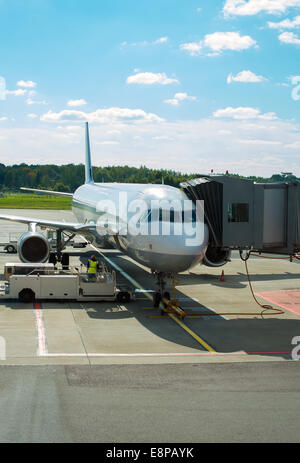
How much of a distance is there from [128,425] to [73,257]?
Answer: 2545 cm

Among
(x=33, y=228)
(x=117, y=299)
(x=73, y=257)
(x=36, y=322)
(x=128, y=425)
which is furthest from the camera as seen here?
(x=73, y=257)

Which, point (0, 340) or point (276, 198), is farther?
point (276, 198)

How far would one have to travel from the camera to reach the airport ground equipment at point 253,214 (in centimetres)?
1812

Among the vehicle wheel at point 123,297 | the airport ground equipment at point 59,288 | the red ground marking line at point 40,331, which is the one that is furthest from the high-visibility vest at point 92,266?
the red ground marking line at point 40,331

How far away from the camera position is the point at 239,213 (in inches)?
717

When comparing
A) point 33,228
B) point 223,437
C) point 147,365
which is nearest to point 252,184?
point 147,365

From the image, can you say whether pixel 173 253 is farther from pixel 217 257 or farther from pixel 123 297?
pixel 217 257

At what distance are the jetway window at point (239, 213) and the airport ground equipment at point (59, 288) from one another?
522 centimetres

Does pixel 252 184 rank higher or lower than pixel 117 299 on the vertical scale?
higher

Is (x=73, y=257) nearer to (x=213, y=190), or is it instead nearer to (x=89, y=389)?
(x=213, y=190)

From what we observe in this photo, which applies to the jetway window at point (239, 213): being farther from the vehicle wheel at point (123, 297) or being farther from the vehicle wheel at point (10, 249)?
the vehicle wheel at point (10, 249)

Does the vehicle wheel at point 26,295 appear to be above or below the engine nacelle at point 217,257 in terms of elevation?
below

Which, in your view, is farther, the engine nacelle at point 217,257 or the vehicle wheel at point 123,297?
the engine nacelle at point 217,257

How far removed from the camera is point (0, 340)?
47.5 ft
